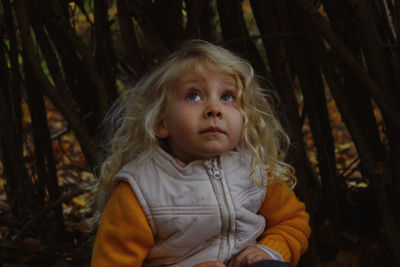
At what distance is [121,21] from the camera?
6.00 ft

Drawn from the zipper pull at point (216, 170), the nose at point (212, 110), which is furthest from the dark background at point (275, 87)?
the zipper pull at point (216, 170)

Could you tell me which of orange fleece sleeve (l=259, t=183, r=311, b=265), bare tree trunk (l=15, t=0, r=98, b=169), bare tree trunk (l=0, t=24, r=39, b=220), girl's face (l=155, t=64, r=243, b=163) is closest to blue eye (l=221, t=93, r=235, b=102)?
girl's face (l=155, t=64, r=243, b=163)

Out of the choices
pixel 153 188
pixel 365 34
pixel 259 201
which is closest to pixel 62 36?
pixel 153 188

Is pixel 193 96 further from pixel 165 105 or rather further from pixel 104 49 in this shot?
pixel 104 49

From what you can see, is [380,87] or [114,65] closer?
[380,87]

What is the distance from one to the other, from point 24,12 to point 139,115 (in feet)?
2.14

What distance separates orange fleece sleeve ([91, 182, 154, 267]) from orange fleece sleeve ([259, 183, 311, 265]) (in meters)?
0.45

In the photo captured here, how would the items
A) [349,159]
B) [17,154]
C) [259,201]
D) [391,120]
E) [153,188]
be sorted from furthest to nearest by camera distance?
1. [349,159]
2. [17,154]
3. [391,120]
4. [259,201]
5. [153,188]

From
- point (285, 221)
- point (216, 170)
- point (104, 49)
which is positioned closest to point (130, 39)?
point (104, 49)

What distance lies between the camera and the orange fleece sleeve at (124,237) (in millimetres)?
1345

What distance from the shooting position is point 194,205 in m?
1.37

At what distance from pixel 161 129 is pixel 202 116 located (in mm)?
200

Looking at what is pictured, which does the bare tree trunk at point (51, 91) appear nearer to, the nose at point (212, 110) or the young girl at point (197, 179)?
the young girl at point (197, 179)

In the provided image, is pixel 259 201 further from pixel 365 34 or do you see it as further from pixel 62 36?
pixel 62 36
